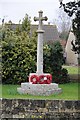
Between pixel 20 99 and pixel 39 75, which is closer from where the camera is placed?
pixel 20 99

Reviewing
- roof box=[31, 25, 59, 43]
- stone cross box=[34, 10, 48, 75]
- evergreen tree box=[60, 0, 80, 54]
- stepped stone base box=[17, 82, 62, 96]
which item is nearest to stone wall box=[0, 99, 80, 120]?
stepped stone base box=[17, 82, 62, 96]

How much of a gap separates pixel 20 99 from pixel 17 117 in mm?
558

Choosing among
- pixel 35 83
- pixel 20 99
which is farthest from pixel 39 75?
pixel 20 99

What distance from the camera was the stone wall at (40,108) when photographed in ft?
34.7

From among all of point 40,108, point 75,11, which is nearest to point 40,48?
point 40,108

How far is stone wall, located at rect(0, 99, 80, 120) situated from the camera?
10570mm

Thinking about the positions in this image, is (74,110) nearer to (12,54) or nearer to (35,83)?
(35,83)

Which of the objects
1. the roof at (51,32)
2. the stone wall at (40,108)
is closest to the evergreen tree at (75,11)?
the stone wall at (40,108)

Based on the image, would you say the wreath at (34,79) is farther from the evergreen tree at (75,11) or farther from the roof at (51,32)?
the roof at (51,32)

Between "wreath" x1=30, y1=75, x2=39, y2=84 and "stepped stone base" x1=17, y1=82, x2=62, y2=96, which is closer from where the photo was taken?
"stepped stone base" x1=17, y1=82, x2=62, y2=96

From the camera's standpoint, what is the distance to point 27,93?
12828 millimetres

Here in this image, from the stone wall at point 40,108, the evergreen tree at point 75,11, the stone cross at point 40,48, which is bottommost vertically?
the stone wall at point 40,108

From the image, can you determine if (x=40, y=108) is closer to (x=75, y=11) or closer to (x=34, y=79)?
(x=34, y=79)

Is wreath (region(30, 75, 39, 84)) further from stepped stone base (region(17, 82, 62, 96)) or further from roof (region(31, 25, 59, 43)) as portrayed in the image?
roof (region(31, 25, 59, 43))
